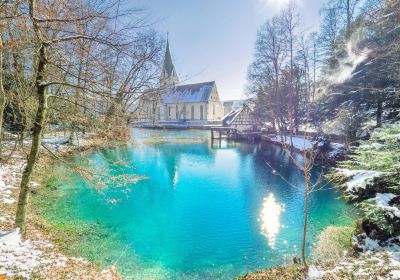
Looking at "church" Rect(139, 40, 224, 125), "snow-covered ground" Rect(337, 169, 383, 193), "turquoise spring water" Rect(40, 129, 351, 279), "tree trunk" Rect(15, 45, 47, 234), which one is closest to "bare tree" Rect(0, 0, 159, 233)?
"tree trunk" Rect(15, 45, 47, 234)

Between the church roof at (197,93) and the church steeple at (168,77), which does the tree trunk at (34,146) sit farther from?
the church roof at (197,93)

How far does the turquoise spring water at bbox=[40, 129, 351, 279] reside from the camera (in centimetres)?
516

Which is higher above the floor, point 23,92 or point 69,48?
point 69,48

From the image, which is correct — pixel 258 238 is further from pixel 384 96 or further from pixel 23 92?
pixel 384 96

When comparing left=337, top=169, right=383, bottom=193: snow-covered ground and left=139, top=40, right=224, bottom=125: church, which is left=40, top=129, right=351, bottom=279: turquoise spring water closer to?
left=337, top=169, right=383, bottom=193: snow-covered ground

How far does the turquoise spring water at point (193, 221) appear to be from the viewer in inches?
203

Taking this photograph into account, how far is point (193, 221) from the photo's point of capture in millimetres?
7207

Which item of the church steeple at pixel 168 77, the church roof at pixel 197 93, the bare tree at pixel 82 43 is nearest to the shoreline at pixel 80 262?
the bare tree at pixel 82 43

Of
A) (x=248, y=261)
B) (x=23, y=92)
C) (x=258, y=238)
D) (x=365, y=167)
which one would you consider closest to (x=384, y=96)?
(x=365, y=167)

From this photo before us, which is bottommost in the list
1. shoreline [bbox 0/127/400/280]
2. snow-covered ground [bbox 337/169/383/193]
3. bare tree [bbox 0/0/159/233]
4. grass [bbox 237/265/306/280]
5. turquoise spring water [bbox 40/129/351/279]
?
turquoise spring water [bbox 40/129/351/279]

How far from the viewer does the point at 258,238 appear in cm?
618

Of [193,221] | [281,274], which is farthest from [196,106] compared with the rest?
[281,274]

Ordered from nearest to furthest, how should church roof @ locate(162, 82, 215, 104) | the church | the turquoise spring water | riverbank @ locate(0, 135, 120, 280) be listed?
riverbank @ locate(0, 135, 120, 280), the turquoise spring water, the church, church roof @ locate(162, 82, 215, 104)

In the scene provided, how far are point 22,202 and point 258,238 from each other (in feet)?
18.2
